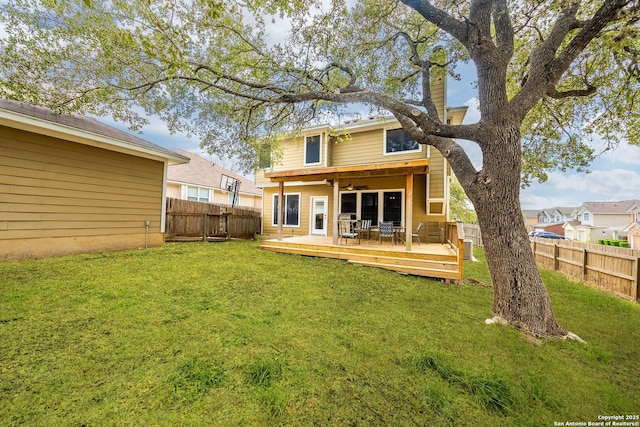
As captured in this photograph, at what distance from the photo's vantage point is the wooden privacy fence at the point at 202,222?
9.61 meters

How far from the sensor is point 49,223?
18.7 ft

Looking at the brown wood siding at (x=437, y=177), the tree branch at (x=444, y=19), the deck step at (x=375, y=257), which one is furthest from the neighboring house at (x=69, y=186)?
the brown wood siding at (x=437, y=177)

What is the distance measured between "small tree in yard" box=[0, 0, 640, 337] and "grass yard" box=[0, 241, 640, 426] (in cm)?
105

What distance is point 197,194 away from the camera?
17.3m

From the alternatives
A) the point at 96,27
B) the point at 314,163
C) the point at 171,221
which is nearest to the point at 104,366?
the point at 96,27

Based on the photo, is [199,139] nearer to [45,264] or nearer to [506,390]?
[45,264]

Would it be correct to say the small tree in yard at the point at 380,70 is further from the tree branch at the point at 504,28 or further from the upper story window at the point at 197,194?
the upper story window at the point at 197,194

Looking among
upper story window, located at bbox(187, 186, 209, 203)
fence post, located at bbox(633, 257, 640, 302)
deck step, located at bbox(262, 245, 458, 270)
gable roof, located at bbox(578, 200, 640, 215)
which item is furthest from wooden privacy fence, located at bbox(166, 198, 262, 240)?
gable roof, located at bbox(578, 200, 640, 215)

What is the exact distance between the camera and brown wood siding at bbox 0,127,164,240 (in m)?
5.19

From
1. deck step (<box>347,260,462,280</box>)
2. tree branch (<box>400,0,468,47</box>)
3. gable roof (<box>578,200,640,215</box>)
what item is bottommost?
deck step (<box>347,260,462,280</box>)

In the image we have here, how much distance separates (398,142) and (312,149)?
403 cm

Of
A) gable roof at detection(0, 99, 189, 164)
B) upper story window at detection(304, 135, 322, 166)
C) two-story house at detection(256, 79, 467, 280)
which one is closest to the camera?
gable roof at detection(0, 99, 189, 164)

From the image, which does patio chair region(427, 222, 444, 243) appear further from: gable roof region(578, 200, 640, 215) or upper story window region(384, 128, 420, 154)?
gable roof region(578, 200, 640, 215)

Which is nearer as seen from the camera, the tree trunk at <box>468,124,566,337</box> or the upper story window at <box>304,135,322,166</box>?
the tree trunk at <box>468,124,566,337</box>
